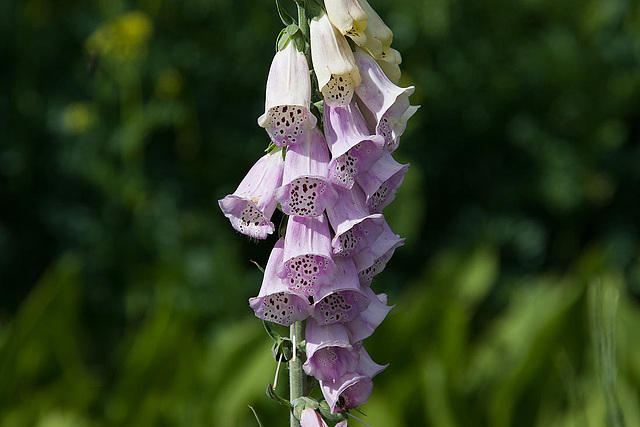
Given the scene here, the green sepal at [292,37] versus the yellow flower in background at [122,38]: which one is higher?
the yellow flower in background at [122,38]

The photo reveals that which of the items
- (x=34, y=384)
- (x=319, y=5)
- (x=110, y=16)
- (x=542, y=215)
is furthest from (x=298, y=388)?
(x=542, y=215)

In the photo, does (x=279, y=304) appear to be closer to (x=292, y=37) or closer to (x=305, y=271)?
(x=305, y=271)

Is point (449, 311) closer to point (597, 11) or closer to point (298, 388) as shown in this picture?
point (298, 388)

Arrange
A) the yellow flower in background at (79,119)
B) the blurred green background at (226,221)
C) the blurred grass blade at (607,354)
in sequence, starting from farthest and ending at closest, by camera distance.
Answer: the yellow flower in background at (79,119) → the blurred green background at (226,221) → the blurred grass blade at (607,354)

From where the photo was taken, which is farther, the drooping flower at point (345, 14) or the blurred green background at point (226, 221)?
the blurred green background at point (226, 221)

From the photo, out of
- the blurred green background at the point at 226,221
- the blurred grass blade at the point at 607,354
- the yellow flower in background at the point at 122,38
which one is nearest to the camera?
the blurred grass blade at the point at 607,354

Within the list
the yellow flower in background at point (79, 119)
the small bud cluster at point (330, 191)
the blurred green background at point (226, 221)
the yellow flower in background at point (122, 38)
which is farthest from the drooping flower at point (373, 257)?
the yellow flower in background at point (79, 119)

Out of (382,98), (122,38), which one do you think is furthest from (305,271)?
(122,38)

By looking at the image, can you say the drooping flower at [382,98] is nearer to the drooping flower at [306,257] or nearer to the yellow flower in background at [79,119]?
the drooping flower at [306,257]
